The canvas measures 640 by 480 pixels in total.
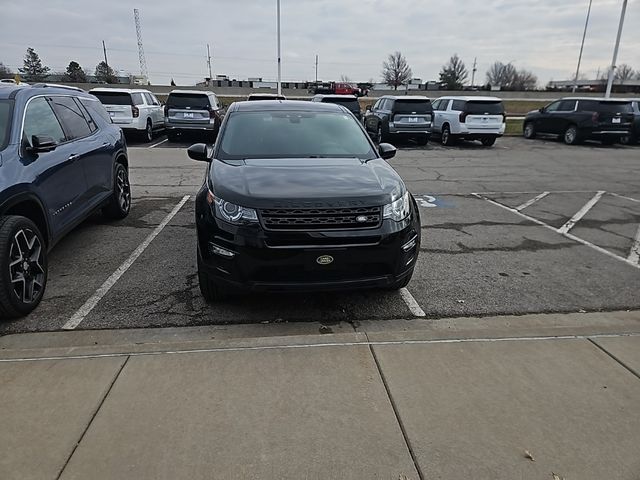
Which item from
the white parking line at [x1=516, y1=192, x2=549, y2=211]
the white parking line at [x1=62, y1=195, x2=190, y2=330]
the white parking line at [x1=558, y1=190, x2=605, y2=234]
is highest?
the white parking line at [x1=62, y1=195, x2=190, y2=330]

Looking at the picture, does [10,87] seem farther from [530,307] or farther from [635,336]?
[635,336]

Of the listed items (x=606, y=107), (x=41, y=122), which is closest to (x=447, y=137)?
(x=606, y=107)

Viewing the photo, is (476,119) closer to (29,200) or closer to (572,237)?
(572,237)

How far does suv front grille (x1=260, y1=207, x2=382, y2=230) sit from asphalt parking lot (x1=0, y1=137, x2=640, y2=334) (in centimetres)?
84

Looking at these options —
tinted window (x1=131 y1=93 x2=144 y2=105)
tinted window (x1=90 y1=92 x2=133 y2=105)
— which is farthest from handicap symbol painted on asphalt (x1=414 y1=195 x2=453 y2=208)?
tinted window (x1=131 y1=93 x2=144 y2=105)

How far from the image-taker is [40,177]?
415 cm

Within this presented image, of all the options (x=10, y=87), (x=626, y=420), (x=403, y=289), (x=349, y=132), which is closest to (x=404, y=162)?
(x=349, y=132)

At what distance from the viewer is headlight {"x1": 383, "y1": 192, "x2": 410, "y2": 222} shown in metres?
3.65

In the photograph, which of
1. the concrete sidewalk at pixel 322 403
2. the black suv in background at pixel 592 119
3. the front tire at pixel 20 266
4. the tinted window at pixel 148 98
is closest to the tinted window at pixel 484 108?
the black suv in background at pixel 592 119

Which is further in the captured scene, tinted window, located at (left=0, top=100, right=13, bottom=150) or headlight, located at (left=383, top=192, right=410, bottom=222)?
tinted window, located at (left=0, top=100, right=13, bottom=150)

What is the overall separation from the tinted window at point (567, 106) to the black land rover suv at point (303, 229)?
17933 millimetres

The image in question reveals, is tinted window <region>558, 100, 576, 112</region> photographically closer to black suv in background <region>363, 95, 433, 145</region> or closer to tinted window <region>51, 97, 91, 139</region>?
black suv in background <region>363, 95, 433, 145</region>

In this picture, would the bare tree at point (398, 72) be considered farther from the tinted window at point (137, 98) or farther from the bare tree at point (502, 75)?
the tinted window at point (137, 98)

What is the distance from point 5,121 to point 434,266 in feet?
14.1
